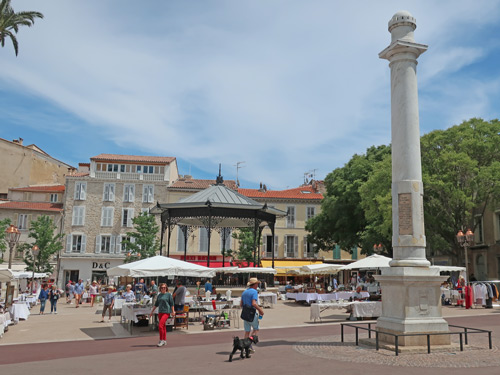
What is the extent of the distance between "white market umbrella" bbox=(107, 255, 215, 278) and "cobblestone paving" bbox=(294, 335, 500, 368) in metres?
5.68

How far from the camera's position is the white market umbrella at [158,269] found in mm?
14632

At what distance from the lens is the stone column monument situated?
9.77 metres

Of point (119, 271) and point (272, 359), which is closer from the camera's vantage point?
point (272, 359)

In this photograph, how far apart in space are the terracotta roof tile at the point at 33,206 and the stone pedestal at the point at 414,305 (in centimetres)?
4060

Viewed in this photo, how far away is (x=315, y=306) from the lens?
1653cm

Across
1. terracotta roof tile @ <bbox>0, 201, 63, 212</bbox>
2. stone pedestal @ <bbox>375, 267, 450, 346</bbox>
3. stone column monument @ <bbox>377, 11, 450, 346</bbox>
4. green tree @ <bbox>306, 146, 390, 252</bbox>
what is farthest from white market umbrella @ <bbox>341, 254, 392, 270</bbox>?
terracotta roof tile @ <bbox>0, 201, 63, 212</bbox>

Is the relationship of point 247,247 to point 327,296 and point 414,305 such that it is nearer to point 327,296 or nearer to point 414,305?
point 327,296

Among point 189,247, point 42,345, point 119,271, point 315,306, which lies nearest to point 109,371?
point 42,345

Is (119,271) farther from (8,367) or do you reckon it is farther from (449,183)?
(449,183)

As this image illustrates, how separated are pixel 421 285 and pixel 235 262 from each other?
31.5m

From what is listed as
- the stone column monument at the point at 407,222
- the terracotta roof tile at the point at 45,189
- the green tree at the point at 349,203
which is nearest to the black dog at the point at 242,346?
the stone column monument at the point at 407,222

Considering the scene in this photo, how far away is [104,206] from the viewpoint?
149 feet

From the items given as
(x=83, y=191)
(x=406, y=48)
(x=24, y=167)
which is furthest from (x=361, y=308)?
(x=24, y=167)

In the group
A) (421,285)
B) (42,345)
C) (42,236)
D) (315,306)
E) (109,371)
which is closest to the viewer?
(109,371)
